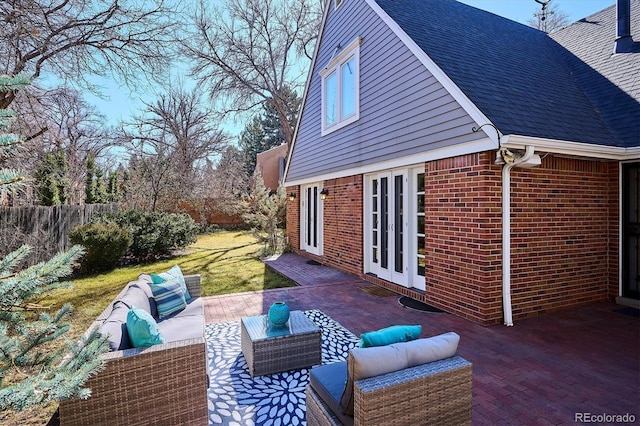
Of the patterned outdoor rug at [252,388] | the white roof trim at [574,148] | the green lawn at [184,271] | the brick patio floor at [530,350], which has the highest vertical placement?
the white roof trim at [574,148]

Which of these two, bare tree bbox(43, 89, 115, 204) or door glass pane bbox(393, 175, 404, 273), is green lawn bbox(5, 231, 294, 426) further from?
bare tree bbox(43, 89, 115, 204)

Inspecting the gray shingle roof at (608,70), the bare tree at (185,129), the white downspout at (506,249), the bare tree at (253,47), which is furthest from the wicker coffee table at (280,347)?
the bare tree at (253,47)

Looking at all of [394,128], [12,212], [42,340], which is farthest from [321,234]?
[42,340]

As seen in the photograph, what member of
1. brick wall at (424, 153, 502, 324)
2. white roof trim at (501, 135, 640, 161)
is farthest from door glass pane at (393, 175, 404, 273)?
white roof trim at (501, 135, 640, 161)

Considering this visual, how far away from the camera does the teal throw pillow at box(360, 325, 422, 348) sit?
2.38 m

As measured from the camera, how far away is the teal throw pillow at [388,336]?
93.7 inches

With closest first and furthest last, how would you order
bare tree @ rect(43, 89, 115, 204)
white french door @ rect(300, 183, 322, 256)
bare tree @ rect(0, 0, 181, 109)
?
bare tree @ rect(0, 0, 181, 109)
bare tree @ rect(43, 89, 115, 204)
white french door @ rect(300, 183, 322, 256)

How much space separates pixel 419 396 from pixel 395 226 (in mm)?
4888

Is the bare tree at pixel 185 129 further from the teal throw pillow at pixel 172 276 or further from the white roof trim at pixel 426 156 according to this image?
the teal throw pillow at pixel 172 276

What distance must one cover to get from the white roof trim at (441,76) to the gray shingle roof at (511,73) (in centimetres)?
8

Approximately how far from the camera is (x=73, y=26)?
6938mm

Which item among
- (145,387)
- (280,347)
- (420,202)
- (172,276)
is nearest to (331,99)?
(420,202)

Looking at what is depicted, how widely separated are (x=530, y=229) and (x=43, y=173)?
11.9 m

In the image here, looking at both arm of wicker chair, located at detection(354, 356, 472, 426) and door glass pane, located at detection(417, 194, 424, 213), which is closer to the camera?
arm of wicker chair, located at detection(354, 356, 472, 426)
